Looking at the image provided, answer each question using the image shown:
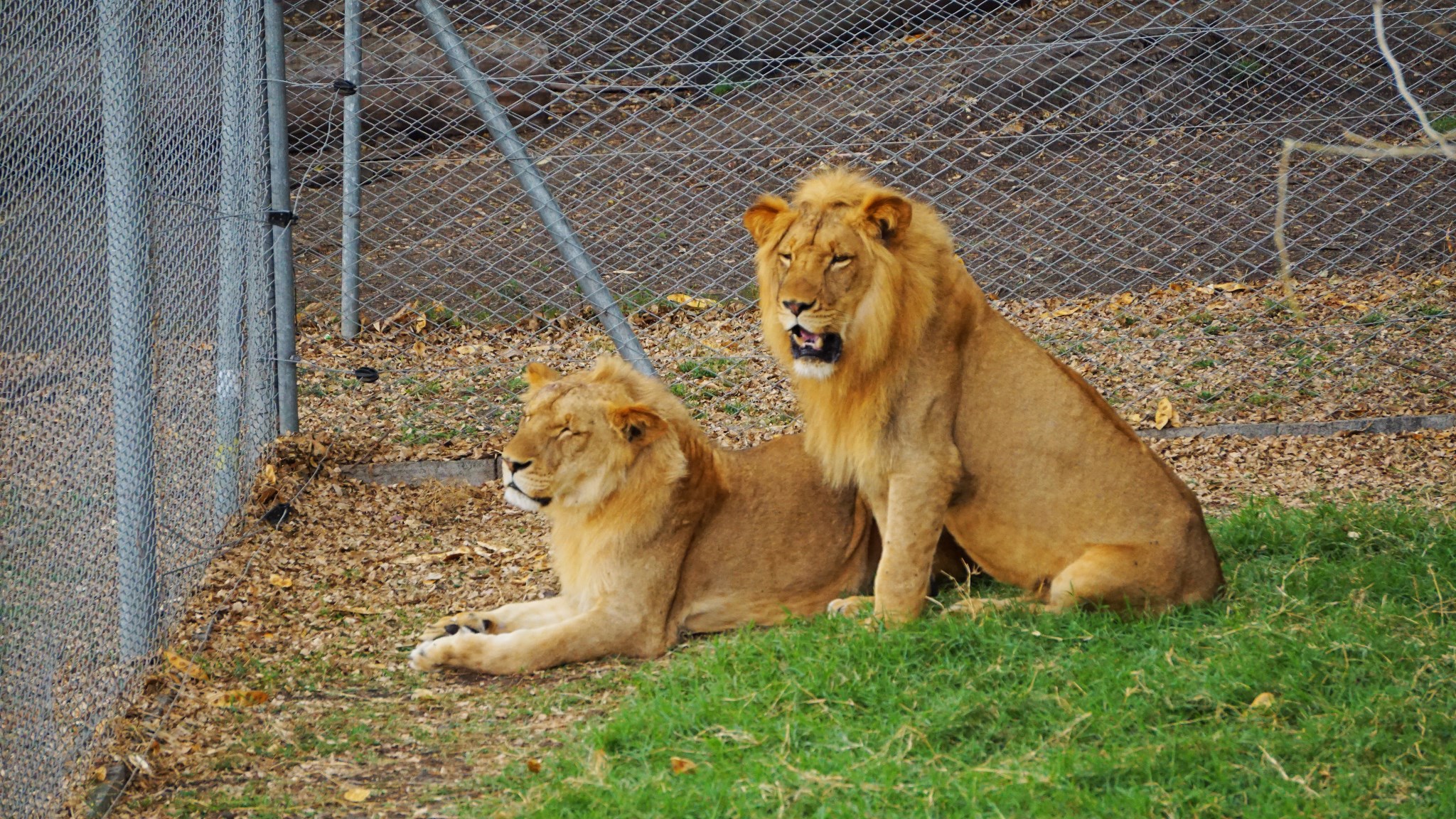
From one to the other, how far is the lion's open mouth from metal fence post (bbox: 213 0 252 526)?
101 inches

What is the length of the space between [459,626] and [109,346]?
1.51 m

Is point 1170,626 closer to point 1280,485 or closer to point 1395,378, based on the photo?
point 1280,485

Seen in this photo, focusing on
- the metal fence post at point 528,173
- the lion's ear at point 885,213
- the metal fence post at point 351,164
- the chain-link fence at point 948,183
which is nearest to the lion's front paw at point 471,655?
the lion's ear at point 885,213

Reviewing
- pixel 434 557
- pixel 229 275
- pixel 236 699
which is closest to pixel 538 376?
pixel 434 557

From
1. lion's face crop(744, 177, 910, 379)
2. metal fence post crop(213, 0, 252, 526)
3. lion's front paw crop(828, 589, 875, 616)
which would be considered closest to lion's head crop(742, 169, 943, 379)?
lion's face crop(744, 177, 910, 379)

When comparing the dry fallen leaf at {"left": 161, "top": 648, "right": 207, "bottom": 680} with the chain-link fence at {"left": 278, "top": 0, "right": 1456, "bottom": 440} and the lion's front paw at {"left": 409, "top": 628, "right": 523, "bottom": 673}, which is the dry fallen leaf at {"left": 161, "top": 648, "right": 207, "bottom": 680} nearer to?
the lion's front paw at {"left": 409, "top": 628, "right": 523, "bottom": 673}

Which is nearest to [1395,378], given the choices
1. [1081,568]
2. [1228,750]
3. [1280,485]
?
[1280,485]

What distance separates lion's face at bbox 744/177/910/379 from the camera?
415 centimetres

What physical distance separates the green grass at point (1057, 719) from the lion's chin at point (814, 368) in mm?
766

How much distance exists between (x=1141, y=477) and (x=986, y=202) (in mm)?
4929

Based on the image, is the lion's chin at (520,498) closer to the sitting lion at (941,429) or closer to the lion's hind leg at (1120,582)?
the sitting lion at (941,429)

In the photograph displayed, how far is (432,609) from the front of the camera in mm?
5059

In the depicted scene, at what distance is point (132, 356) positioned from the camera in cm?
430

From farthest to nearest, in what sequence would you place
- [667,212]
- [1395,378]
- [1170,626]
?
[667,212], [1395,378], [1170,626]
